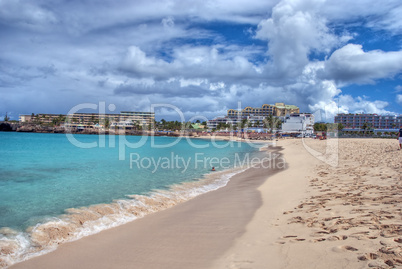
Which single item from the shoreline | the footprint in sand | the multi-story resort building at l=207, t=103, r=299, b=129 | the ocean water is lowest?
the ocean water

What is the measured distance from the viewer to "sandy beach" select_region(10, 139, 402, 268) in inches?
155

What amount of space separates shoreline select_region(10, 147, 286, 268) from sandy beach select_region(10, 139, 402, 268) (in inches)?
0.7

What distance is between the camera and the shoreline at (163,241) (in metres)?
4.86

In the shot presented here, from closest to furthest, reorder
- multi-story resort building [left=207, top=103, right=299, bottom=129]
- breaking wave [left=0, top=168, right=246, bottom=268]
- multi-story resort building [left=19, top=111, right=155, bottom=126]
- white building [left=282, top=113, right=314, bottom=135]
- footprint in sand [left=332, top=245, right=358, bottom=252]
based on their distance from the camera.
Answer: footprint in sand [left=332, top=245, right=358, bottom=252], breaking wave [left=0, top=168, right=246, bottom=268], white building [left=282, top=113, right=314, bottom=135], multi-story resort building [left=19, top=111, right=155, bottom=126], multi-story resort building [left=207, top=103, right=299, bottom=129]

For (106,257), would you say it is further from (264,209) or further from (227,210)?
(264,209)

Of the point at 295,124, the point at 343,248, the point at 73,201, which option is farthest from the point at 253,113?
the point at 343,248

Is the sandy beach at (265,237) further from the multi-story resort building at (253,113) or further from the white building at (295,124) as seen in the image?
the multi-story resort building at (253,113)

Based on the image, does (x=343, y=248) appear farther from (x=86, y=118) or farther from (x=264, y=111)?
(x=86, y=118)

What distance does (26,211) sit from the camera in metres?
8.58

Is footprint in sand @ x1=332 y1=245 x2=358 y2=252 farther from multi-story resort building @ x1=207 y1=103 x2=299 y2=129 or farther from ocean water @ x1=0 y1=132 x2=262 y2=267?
multi-story resort building @ x1=207 y1=103 x2=299 y2=129

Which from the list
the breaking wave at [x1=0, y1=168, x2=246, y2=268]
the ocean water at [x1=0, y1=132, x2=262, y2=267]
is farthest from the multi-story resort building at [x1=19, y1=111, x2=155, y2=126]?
the breaking wave at [x1=0, y1=168, x2=246, y2=268]

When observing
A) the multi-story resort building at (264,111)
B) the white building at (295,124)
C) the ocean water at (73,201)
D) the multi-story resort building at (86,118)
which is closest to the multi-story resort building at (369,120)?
the multi-story resort building at (264,111)

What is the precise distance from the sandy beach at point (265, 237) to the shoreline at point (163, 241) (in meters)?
0.02

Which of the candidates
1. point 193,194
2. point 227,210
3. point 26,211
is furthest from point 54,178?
point 227,210
